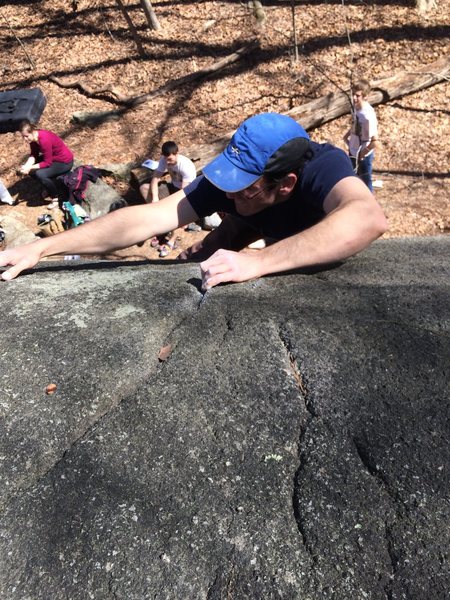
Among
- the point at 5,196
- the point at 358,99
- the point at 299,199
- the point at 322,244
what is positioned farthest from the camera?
the point at 5,196

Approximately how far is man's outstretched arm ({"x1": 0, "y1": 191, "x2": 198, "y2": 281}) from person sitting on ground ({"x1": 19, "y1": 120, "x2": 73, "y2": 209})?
6.43 metres

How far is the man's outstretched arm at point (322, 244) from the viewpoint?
2299 mm

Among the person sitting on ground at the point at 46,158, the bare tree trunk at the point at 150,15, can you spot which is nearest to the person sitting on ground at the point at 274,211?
the person sitting on ground at the point at 46,158

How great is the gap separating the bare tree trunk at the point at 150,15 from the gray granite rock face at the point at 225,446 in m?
11.9

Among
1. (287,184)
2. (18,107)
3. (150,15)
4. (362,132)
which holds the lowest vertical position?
(362,132)

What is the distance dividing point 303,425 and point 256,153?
1.30 meters

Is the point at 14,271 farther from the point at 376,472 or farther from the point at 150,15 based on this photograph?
the point at 150,15

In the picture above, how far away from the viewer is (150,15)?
12438mm

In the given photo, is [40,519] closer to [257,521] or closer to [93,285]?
[257,521]

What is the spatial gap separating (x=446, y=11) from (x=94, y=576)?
13769 mm

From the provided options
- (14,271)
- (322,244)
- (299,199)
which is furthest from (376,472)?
(14,271)

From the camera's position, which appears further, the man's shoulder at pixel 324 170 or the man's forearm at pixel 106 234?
the man's forearm at pixel 106 234

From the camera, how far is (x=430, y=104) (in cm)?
991

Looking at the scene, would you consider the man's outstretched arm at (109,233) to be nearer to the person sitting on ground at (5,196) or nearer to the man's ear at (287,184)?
the man's ear at (287,184)
